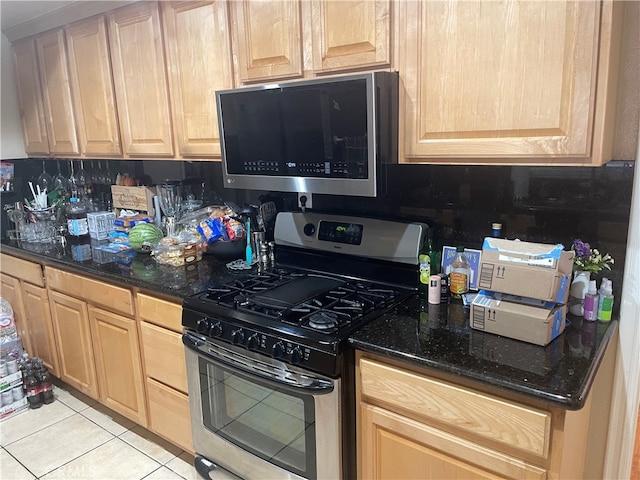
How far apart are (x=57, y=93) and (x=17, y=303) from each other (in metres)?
1.23

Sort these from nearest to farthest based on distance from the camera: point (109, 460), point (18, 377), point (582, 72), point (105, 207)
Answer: point (582, 72) → point (109, 460) → point (18, 377) → point (105, 207)

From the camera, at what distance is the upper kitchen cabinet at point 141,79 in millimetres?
2141

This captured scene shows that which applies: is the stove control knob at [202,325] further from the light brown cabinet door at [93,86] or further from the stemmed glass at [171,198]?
the light brown cabinet door at [93,86]

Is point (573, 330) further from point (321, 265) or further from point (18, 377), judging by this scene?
point (18, 377)

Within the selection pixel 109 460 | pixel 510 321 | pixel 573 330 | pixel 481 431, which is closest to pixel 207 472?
pixel 109 460

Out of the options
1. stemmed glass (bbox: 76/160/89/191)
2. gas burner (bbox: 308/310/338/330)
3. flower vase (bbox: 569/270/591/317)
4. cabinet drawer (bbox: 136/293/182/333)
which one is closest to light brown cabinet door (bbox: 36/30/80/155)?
stemmed glass (bbox: 76/160/89/191)

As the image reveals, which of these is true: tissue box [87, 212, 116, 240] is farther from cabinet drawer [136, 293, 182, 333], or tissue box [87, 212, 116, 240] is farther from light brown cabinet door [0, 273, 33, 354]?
cabinet drawer [136, 293, 182, 333]

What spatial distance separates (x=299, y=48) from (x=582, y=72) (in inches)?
35.1

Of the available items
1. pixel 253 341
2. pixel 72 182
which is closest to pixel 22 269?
pixel 72 182

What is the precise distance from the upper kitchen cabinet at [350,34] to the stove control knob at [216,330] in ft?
3.04

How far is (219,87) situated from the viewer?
194 cm

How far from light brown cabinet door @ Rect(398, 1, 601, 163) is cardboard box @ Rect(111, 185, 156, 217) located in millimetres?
1665

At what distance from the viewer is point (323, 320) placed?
1.48m

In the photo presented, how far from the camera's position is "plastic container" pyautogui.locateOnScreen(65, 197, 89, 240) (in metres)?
2.86
